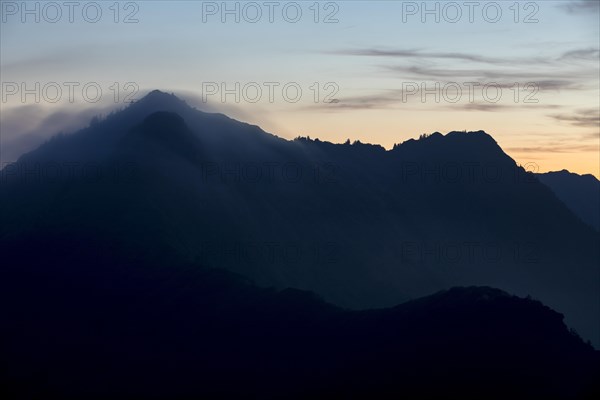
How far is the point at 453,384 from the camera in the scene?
195m

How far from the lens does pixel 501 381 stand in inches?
7795

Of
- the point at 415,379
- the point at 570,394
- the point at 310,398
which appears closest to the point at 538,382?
the point at 570,394

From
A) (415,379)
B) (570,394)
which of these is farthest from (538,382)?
(415,379)

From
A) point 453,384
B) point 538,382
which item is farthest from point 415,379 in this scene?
point 538,382

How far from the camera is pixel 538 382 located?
199500mm

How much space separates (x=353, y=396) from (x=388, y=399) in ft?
17.8

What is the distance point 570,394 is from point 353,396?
31.7 metres

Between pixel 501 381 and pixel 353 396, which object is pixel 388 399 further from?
pixel 501 381

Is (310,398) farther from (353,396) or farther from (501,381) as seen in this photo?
(501,381)

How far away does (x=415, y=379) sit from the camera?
19750 cm

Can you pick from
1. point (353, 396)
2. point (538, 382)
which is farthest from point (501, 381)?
point (353, 396)

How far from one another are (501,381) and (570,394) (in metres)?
10.1

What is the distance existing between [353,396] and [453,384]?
14564mm

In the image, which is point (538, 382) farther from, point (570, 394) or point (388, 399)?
point (388, 399)
